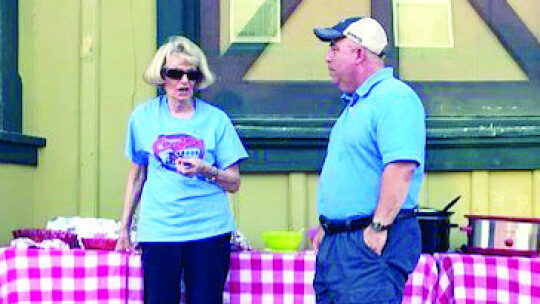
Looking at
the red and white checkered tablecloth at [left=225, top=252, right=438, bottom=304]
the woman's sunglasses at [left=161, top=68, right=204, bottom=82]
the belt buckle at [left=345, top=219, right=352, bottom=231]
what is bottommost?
the red and white checkered tablecloth at [left=225, top=252, right=438, bottom=304]

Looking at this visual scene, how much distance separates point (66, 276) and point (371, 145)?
1627 mm

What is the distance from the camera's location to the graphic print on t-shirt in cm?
386

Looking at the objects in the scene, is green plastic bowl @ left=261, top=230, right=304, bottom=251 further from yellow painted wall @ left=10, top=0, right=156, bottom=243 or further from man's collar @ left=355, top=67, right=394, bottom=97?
man's collar @ left=355, top=67, right=394, bottom=97

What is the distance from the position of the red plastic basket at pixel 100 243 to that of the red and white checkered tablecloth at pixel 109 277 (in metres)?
0.13

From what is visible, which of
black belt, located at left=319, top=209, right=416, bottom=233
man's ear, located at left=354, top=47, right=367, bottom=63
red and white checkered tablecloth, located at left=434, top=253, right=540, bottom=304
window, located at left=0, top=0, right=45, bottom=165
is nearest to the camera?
black belt, located at left=319, top=209, right=416, bottom=233

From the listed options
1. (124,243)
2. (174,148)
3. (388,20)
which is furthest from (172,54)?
(388,20)

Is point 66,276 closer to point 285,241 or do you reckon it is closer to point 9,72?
point 285,241

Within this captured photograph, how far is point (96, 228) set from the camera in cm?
443

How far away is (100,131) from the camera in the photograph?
4988mm

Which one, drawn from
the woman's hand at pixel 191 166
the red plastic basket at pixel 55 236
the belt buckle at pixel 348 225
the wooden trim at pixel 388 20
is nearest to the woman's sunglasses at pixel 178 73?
the woman's hand at pixel 191 166

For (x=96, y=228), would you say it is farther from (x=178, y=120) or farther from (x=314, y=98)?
(x=314, y=98)

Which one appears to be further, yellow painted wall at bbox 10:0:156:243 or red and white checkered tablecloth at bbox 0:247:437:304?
yellow painted wall at bbox 10:0:156:243

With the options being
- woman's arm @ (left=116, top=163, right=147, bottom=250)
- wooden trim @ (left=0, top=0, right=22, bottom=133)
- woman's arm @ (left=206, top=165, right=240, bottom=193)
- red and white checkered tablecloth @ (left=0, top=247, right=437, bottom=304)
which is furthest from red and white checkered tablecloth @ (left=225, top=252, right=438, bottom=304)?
wooden trim @ (left=0, top=0, right=22, bottom=133)

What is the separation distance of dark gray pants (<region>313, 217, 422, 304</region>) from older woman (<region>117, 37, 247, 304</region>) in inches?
27.1
